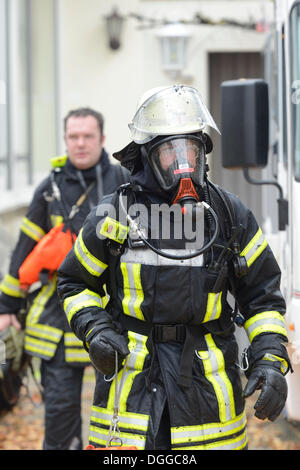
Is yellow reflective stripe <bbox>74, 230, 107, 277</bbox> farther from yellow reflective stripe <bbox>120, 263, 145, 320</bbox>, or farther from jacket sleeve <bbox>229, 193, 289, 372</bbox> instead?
jacket sleeve <bbox>229, 193, 289, 372</bbox>

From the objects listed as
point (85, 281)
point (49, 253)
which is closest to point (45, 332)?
point (49, 253)

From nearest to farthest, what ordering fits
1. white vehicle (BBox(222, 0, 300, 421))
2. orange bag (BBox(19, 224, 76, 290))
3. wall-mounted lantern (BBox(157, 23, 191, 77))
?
white vehicle (BBox(222, 0, 300, 421))
orange bag (BBox(19, 224, 76, 290))
wall-mounted lantern (BBox(157, 23, 191, 77))

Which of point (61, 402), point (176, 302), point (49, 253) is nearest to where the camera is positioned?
point (176, 302)

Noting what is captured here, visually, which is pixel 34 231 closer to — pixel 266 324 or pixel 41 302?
pixel 41 302

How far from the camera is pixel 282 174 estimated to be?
16.0ft

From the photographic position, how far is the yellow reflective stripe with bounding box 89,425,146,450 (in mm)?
3118

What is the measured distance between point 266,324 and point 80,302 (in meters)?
0.72

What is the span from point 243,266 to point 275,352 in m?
0.34

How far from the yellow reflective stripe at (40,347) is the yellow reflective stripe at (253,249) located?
1.95 meters

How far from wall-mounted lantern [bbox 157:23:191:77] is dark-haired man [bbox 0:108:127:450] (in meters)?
6.17

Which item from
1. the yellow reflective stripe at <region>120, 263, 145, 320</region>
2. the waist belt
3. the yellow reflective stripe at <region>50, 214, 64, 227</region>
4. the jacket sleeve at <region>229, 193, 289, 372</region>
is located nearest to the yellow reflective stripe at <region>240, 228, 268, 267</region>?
the jacket sleeve at <region>229, 193, 289, 372</region>

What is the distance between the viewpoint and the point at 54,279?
4.98 m

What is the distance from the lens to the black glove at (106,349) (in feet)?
10.2

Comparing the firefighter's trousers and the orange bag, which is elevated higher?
the orange bag
